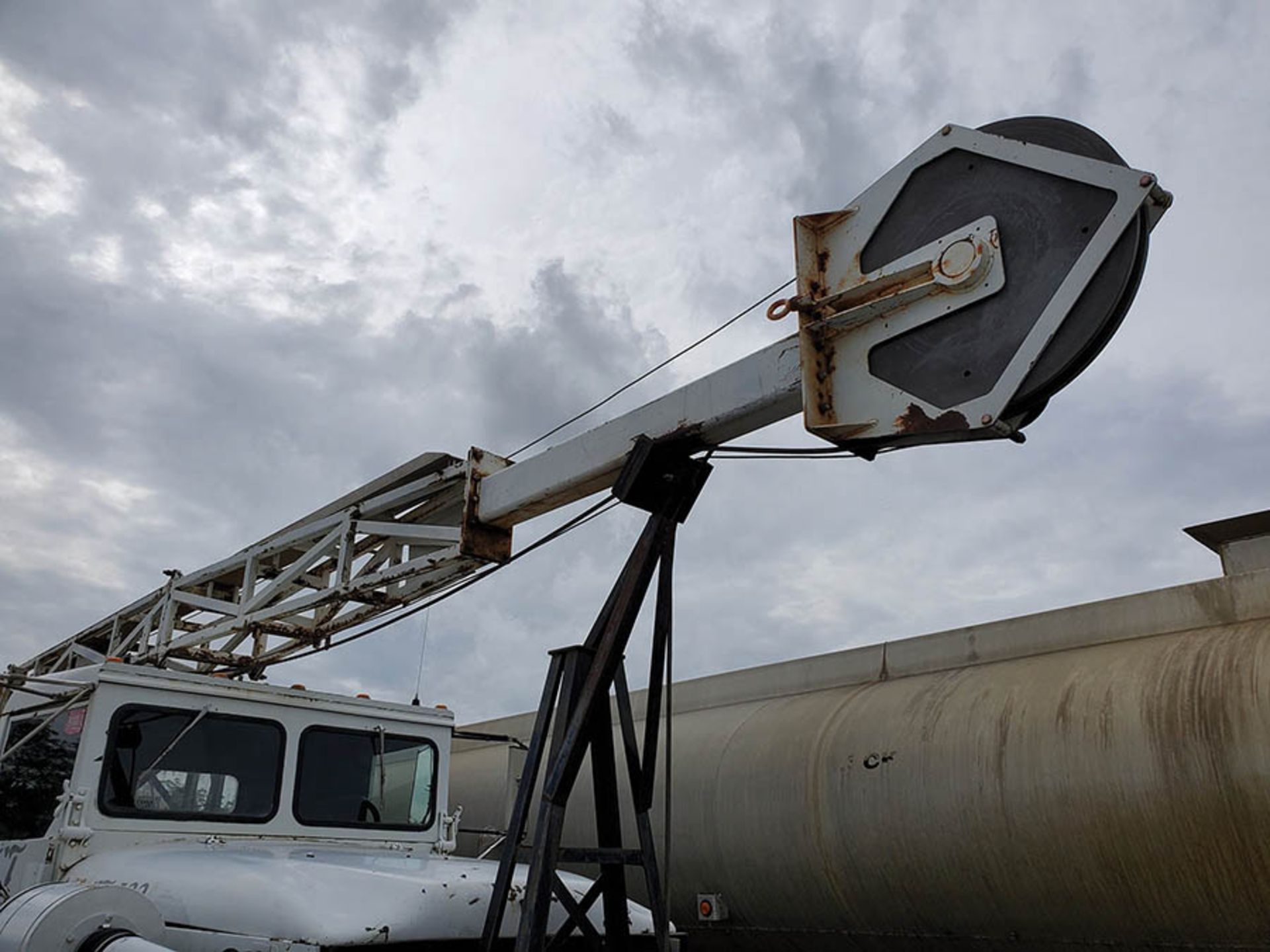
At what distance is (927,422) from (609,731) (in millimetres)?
1799

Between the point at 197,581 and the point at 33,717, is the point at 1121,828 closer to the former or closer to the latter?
the point at 33,717

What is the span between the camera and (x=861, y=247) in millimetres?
3986

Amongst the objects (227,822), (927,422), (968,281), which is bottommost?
(227,822)

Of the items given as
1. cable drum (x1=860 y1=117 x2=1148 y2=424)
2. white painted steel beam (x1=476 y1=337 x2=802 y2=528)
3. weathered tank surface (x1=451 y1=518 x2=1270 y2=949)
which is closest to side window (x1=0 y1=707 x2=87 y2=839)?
white painted steel beam (x1=476 y1=337 x2=802 y2=528)

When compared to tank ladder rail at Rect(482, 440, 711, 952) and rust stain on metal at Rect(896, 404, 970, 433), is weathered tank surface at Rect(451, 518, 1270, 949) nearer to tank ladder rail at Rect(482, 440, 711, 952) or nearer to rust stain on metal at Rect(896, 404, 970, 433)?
tank ladder rail at Rect(482, 440, 711, 952)

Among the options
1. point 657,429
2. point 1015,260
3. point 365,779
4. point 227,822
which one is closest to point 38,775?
point 227,822

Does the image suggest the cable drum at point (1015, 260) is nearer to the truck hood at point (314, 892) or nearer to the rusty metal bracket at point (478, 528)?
the rusty metal bracket at point (478, 528)

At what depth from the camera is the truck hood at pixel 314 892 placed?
3639 millimetres

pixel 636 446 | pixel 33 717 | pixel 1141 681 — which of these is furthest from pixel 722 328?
pixel 33 717

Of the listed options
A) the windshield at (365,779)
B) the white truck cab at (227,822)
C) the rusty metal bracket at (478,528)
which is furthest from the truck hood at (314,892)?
the rusty metal bracket at (478,528)

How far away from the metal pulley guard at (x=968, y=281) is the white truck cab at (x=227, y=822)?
7.92 ft

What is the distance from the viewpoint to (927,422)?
3.62m

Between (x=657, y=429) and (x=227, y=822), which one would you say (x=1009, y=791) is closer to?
(x=657, y=429)

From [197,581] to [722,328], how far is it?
15.0 feet
